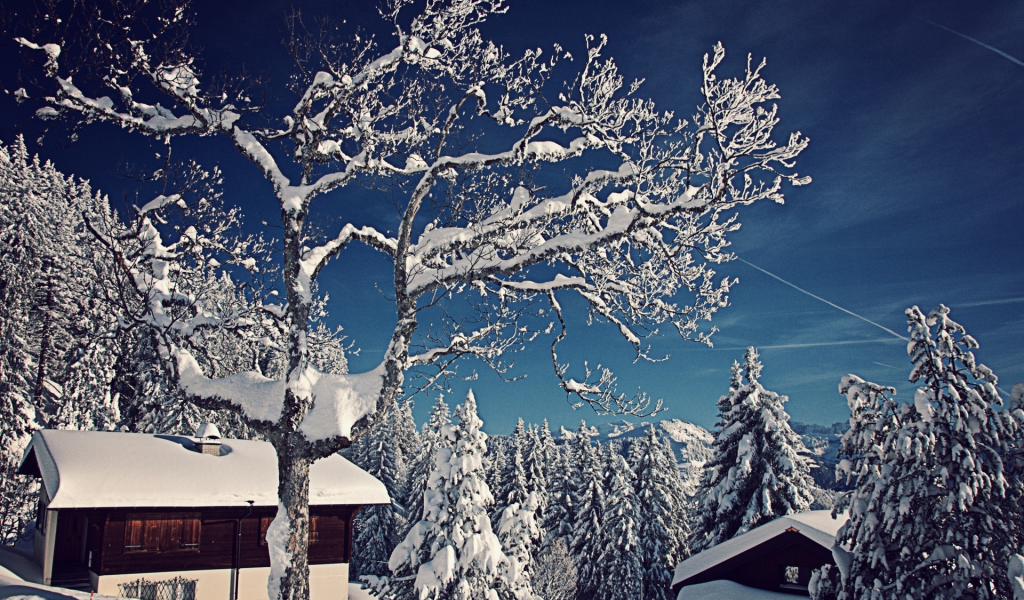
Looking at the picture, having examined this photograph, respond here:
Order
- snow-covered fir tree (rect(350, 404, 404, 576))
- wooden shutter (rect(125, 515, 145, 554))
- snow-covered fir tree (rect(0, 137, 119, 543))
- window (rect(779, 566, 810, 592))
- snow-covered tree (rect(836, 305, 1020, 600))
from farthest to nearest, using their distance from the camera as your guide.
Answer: snow-covered fir tree (rect(350, 404, 404, 576)) < snow-covered fir tree (rect(0, 137, 119, 543)) < wooden shutter (rect(125, 515, 145, 554)) < window (rect(779, 566, 810, 592)) < snow-covered tree (rect(836, 305, 1020, 600))

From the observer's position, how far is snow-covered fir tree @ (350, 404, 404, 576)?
135 feet

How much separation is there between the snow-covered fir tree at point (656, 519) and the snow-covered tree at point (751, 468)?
9.28m

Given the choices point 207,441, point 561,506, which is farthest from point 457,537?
point 561,506

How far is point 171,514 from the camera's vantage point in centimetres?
1978

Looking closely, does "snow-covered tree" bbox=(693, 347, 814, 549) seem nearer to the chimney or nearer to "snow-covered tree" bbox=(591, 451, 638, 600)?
"snow-covered tree" bbox=(591, 451, 638, 600)

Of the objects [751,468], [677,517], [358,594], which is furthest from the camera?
[677,517]

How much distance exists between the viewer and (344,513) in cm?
2273

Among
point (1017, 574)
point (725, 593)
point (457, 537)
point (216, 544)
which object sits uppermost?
point (1017, 574)

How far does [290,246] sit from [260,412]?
98.0 inches

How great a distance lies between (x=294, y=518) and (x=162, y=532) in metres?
15.2

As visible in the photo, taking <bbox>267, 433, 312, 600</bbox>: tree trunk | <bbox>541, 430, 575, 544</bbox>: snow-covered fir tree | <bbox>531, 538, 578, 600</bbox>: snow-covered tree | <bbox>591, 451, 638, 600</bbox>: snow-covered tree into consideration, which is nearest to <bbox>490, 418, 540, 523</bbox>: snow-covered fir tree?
<bbox>541, 430, 575, 544</bbox>: snow-covered fir tree

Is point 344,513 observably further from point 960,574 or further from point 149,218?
point 960,574

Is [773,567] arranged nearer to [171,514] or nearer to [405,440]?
[171,514]

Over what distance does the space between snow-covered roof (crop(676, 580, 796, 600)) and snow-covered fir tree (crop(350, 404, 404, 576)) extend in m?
24.8
